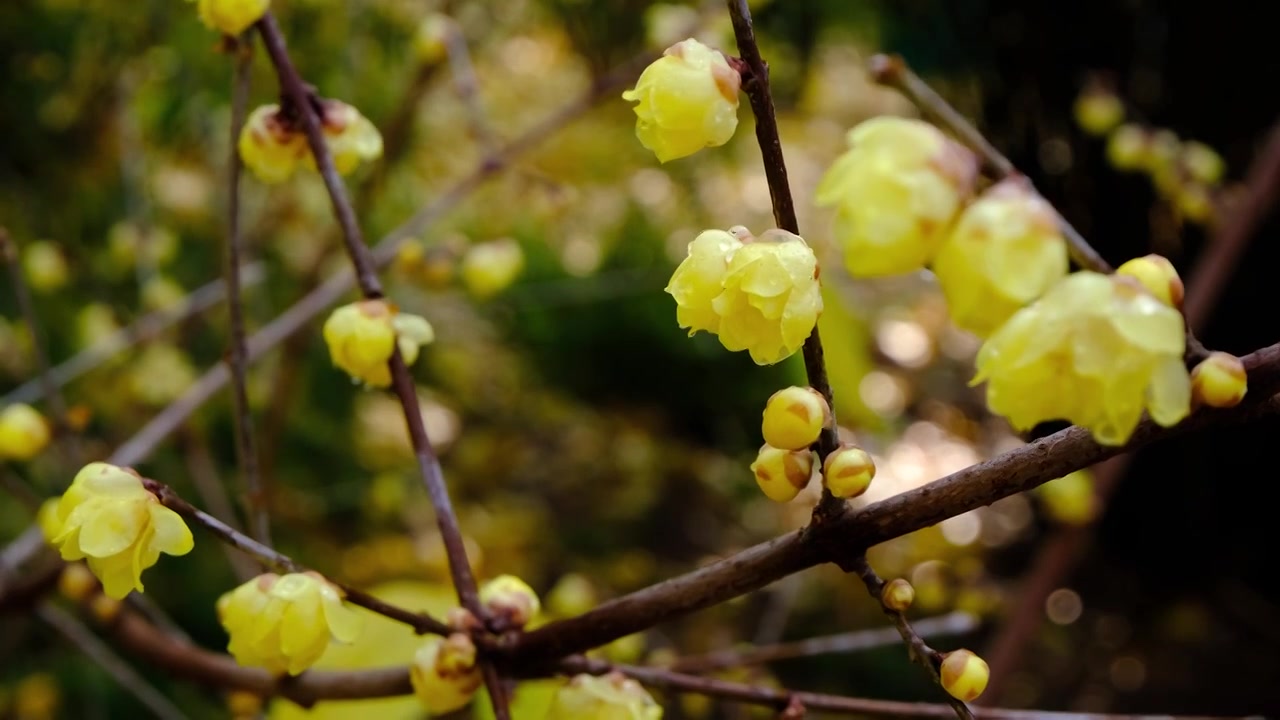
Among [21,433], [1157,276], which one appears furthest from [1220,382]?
[21,433]

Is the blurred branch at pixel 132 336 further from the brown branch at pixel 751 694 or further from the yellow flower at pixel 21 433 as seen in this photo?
the brown branch at pixel 751 694

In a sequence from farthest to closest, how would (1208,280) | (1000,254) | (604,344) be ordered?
(604,344), (1208,280), (1000,254)

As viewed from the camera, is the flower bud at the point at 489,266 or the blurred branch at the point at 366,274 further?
the flower bud at the point at 489,266

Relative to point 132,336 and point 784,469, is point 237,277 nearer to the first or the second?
point 784,469

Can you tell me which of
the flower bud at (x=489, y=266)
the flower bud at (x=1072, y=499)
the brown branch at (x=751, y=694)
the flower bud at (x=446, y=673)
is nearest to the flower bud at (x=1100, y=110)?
the flower bud at (x=1072, y=499)

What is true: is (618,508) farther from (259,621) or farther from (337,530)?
(259,621)

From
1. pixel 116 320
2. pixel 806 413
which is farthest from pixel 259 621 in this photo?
pixel 116 320
